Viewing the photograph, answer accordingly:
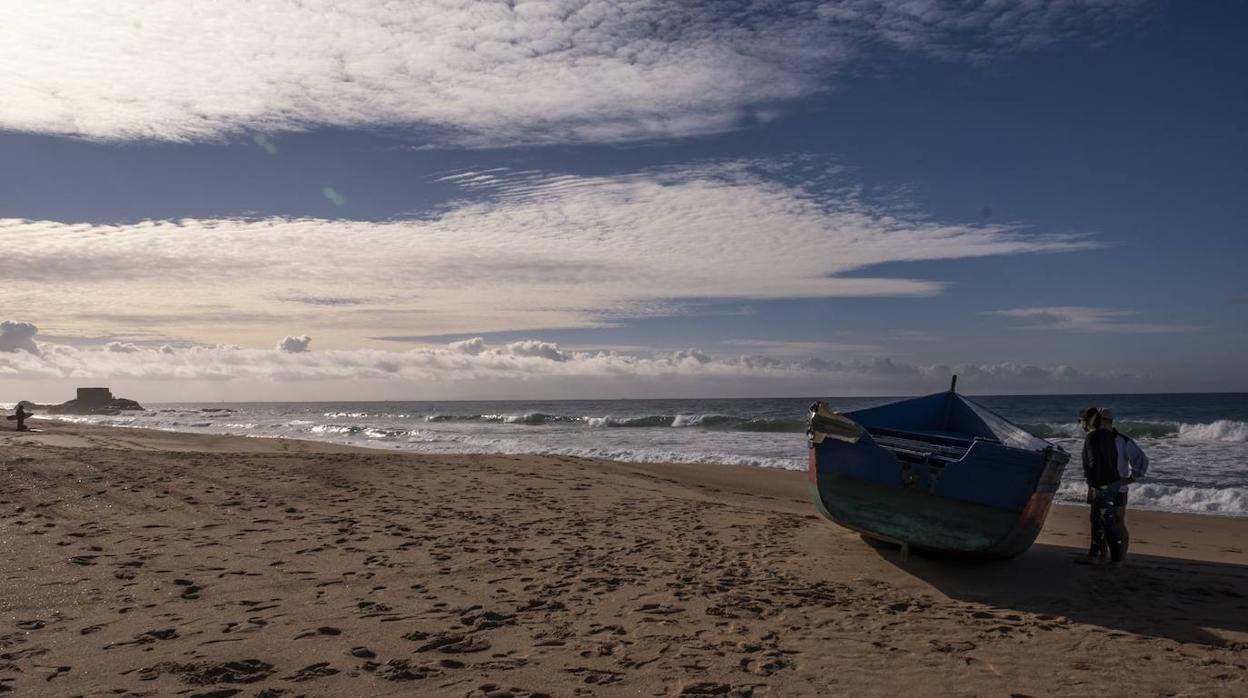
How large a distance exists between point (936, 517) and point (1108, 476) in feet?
7.19

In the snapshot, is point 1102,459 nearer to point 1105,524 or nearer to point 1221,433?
point 1105,524

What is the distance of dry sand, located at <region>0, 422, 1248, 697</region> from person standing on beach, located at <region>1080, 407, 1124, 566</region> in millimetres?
393

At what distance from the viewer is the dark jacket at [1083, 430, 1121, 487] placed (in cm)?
852

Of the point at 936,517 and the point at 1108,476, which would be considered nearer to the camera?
the point at 936,517

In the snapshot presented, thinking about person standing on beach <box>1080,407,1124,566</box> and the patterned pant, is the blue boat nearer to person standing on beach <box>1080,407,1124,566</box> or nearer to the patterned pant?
person standing on beach <box>1080,407,1124,566</box>

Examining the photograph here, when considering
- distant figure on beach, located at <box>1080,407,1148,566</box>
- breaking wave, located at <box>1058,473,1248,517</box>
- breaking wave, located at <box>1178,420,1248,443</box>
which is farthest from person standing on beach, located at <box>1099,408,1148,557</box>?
breaking wave, located at <box>1178,420,1248,443</box>

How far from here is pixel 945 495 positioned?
796cm

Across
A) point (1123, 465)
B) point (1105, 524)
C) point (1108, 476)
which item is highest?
point (1123, 465)

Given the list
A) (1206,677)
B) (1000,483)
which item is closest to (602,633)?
(1206,677)

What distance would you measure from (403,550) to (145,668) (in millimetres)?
3563

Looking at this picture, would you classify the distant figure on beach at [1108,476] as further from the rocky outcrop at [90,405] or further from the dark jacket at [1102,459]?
the rocky outcrop at [90,405]

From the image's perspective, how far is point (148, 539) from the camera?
8.34m

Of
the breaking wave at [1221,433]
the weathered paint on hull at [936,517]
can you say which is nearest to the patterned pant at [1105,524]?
the weathered paint on hull at [936,517]

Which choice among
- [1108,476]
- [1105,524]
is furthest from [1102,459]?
[1105,524]
